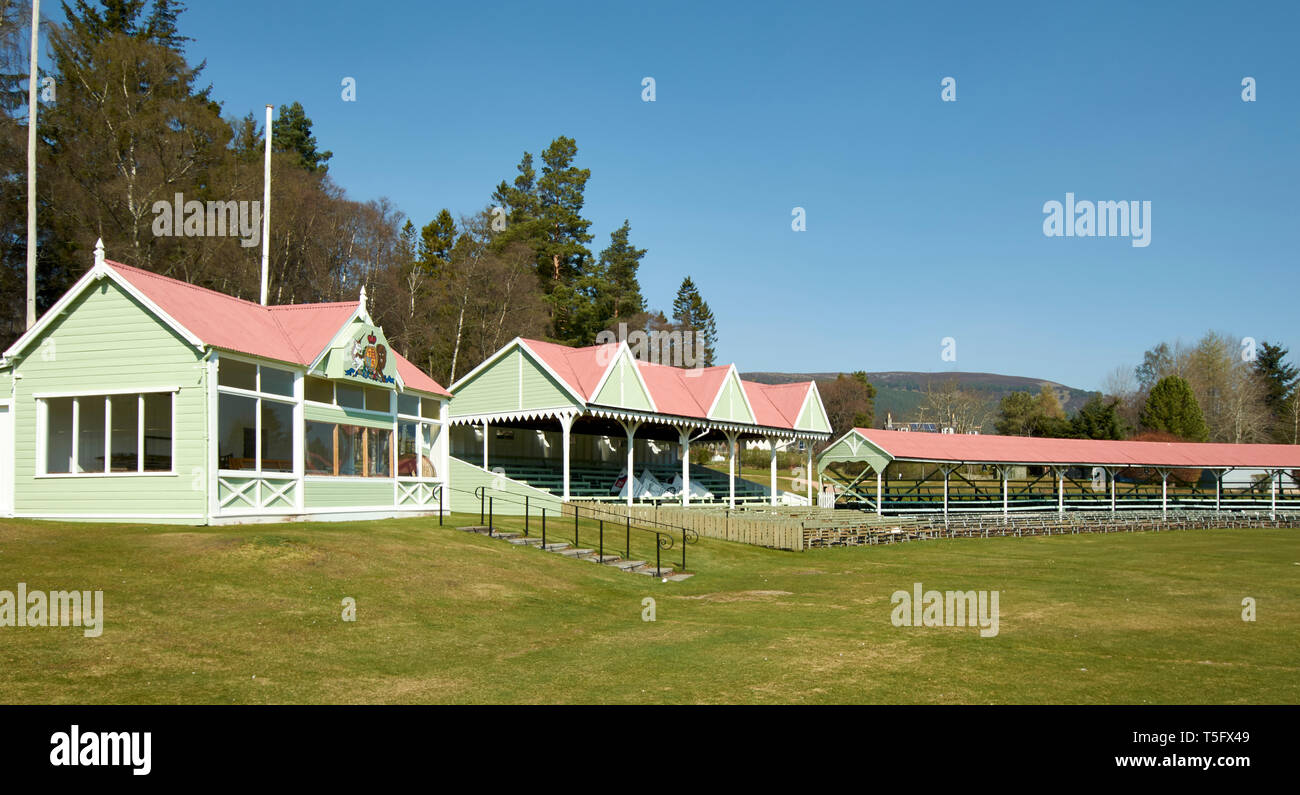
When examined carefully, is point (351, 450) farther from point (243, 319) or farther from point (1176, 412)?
point (1176, 412)

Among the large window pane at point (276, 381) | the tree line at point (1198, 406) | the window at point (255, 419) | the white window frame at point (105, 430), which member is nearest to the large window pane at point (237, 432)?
the window at point (255, 419)

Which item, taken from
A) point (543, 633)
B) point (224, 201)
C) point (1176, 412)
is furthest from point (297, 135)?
point (1176, 412)

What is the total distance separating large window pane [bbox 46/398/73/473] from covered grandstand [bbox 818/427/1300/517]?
28629mm

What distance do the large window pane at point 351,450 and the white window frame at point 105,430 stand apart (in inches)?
181

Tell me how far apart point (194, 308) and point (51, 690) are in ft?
43.8

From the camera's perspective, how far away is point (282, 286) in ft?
138

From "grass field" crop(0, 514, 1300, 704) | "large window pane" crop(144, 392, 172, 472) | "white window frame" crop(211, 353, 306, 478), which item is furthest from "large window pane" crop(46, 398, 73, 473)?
"white window frame" crop(211, 353, 306, 478)

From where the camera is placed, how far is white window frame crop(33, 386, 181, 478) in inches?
755

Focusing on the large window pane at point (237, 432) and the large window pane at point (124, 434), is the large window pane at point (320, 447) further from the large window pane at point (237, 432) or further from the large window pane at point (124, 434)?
the large window pane at point (124, 434)

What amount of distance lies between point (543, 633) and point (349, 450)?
11812 millimetres

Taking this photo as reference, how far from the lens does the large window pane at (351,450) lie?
23203 millimetres

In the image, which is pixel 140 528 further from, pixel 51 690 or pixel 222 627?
pixel 51 690

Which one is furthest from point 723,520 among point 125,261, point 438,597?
point 125,261
